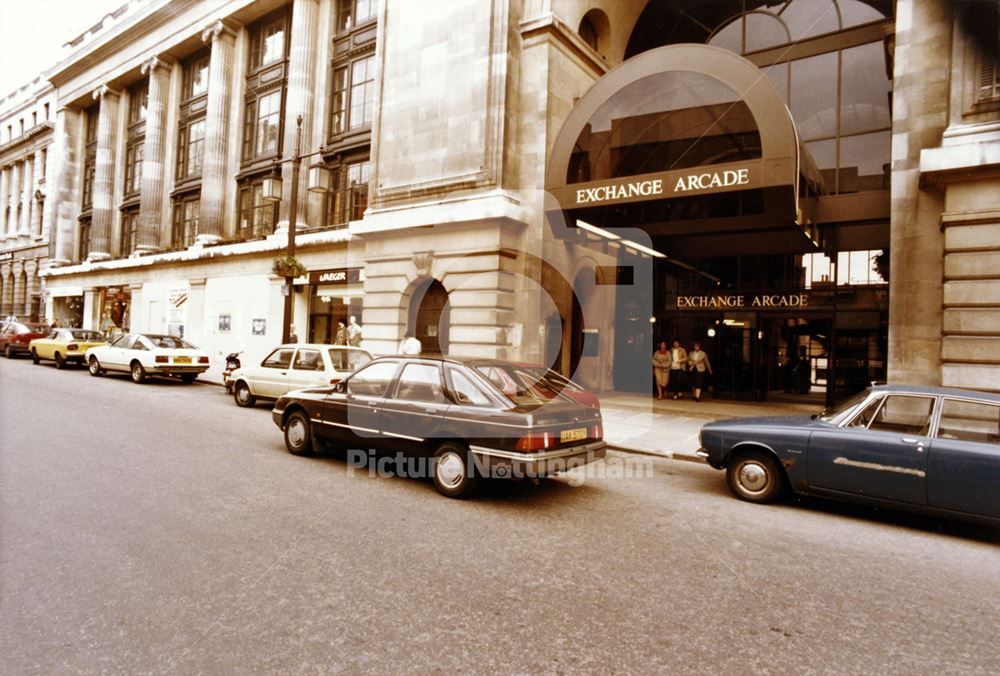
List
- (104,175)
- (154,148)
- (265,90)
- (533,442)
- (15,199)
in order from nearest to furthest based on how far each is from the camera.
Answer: (533,442) → (265,90) → (154,148) → (104,175) → (15,199)

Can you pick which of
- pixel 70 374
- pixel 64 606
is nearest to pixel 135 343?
pixel 70 374

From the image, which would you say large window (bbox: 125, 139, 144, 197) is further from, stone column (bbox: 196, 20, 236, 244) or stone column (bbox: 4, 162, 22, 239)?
stone column (bbox: 4, 162, 22, 239)

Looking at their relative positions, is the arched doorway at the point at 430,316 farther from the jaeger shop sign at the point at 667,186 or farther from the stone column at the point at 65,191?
the stone column at the point at 65,191

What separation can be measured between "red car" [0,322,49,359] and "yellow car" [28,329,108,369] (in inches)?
158

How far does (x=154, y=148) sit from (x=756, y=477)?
1314 inches

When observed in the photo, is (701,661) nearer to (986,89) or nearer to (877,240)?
(986,89)

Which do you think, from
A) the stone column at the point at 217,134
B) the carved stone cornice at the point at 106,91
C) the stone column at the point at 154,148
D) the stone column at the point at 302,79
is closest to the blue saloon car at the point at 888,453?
the stone column at the point at 302,79

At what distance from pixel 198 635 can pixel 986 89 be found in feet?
45.8

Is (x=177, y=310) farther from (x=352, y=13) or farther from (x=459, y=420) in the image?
(x=459, y=420)

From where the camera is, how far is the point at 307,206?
21.4 metres

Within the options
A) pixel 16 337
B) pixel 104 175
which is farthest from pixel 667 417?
pixel 104 175

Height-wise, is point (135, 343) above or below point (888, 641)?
above

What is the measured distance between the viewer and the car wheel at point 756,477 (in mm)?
6242

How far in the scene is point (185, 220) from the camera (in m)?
28.2
